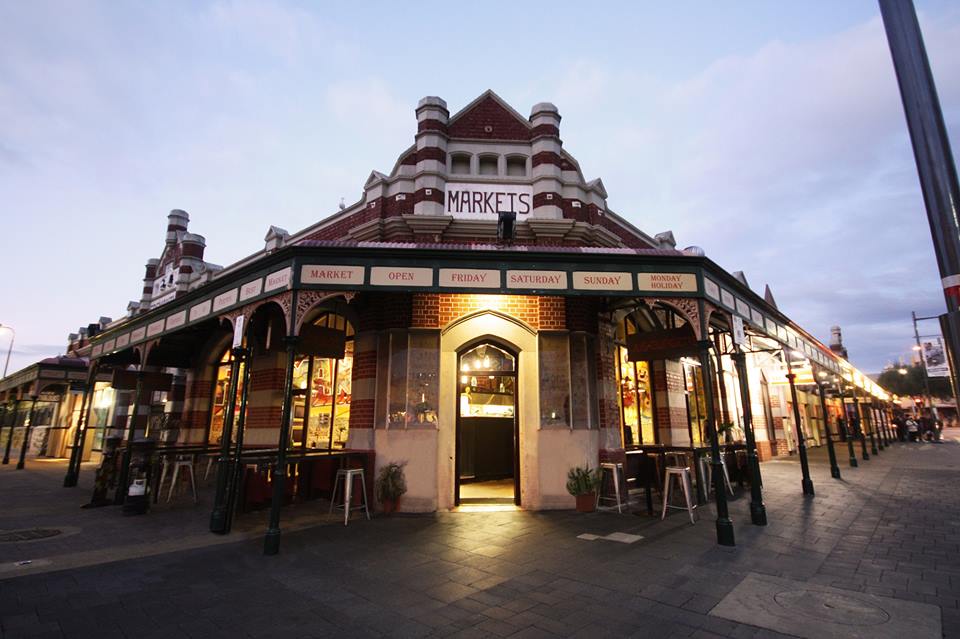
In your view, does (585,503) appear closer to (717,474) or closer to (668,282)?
(717,474)

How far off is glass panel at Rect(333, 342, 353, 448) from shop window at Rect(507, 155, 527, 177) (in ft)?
19.5

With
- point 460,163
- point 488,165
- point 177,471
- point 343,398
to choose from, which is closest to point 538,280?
point 488,165

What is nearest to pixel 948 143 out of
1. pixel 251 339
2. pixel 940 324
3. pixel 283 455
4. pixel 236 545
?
pixel 940 324

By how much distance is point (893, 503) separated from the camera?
344 inches

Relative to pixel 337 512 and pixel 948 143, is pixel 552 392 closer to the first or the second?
pixel 337 512

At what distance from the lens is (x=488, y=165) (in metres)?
11.5

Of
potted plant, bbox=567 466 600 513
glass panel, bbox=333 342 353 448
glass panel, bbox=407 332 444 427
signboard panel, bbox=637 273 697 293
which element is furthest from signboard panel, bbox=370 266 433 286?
potted plant, bbox=567 466 600 513

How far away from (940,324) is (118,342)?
52.1 feet

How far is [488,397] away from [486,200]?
5094 mm

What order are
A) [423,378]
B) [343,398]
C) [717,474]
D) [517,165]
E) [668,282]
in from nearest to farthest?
[717,474]
[668,282]
[423,378]
[343,398]
[517,165]

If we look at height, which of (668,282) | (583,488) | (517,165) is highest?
(517,165)

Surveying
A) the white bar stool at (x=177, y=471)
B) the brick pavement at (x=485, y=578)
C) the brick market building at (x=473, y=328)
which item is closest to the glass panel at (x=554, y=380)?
the brick market building at (x=473, y=328)

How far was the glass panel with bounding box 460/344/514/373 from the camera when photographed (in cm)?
960

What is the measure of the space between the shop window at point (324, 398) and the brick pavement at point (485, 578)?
3409 mm
